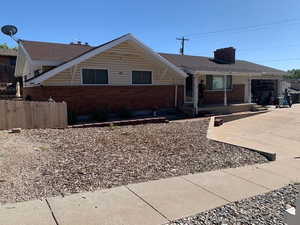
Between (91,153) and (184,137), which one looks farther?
(184,137)

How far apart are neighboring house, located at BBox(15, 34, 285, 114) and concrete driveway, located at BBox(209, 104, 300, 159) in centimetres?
370

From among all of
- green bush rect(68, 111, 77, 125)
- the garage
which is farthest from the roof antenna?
the garage

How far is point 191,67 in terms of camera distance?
15797mm

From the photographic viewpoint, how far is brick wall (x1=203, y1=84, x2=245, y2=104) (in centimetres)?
1778

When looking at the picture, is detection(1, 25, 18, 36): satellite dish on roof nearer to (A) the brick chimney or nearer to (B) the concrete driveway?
(B) the concrete driveway

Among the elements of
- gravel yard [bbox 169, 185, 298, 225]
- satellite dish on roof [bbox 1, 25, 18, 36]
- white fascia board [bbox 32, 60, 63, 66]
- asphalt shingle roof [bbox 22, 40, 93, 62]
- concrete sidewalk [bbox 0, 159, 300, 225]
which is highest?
satellite dish on roof [bbox 1, 25, 18, 36]

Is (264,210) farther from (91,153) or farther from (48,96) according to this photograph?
(48,96)

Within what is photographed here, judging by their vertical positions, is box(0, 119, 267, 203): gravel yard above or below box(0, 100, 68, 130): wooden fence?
below

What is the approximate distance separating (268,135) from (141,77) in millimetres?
7310

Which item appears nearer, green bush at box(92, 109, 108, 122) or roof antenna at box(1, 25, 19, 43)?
green bush at box(92, 109, 108, 122)

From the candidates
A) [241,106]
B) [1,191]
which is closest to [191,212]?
[1,191]

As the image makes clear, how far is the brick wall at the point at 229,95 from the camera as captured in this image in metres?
17.8

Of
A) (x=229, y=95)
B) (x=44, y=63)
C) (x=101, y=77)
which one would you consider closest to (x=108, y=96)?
(x=101, y=77)

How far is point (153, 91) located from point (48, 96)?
5816 mm
